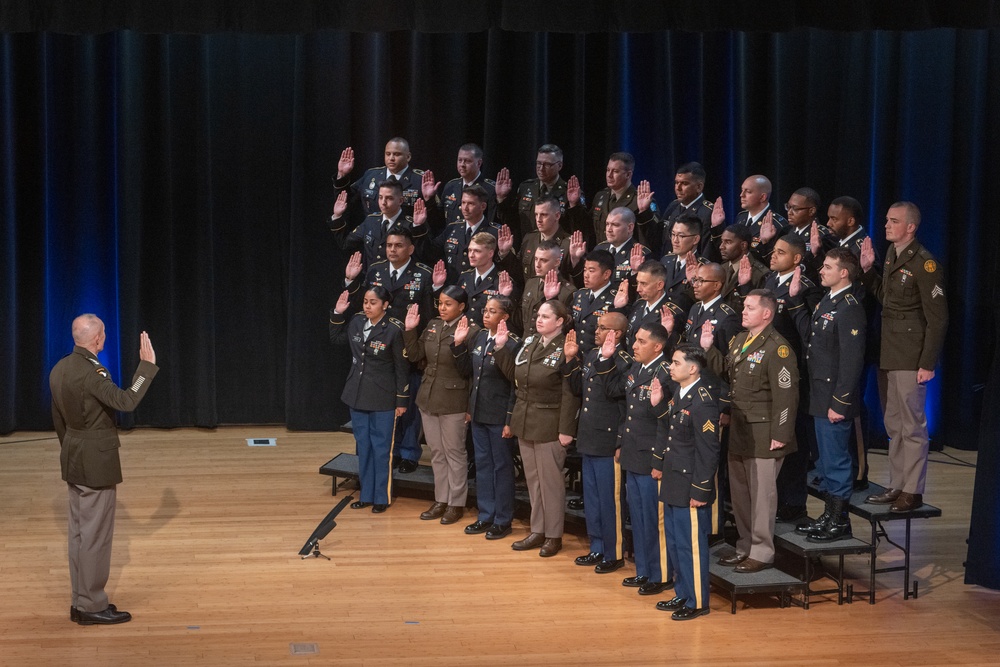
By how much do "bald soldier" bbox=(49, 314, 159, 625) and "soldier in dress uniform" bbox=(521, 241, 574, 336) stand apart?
2516 mm

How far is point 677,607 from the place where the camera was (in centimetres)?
632

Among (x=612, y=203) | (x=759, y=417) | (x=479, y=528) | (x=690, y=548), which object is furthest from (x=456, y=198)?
(x=690, y=548)

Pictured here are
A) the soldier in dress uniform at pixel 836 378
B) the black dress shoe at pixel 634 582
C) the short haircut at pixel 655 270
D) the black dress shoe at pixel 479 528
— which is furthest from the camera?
the black dress shoe at pixel 479 528

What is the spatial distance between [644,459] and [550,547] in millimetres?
1073

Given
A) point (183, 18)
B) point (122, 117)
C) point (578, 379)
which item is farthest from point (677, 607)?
point (122, 117)

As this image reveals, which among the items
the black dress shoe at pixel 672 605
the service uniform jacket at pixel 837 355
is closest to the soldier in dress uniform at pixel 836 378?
the service uniform jacket at pixel 837 355

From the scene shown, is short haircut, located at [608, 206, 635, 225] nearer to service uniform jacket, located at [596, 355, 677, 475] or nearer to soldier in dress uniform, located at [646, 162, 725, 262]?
soldier in dress uniform, located at [646, 162, 725, 262]

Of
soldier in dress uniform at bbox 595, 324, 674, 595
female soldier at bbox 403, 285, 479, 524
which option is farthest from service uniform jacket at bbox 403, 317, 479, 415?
soldier in dress uniform at bbox 595, 324, 674, 595

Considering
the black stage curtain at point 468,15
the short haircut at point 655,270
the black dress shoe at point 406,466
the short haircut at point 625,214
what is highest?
the black stage curtain at point 468,15

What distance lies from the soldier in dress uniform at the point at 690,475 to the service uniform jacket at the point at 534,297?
1599 millimetres

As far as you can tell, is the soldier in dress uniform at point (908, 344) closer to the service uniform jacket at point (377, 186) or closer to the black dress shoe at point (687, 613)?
the black dress shoe at point (687, 613)

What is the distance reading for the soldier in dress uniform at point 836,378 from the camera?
643cm

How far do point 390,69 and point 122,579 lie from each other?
16.6 ft

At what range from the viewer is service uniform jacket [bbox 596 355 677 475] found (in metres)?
6.45
